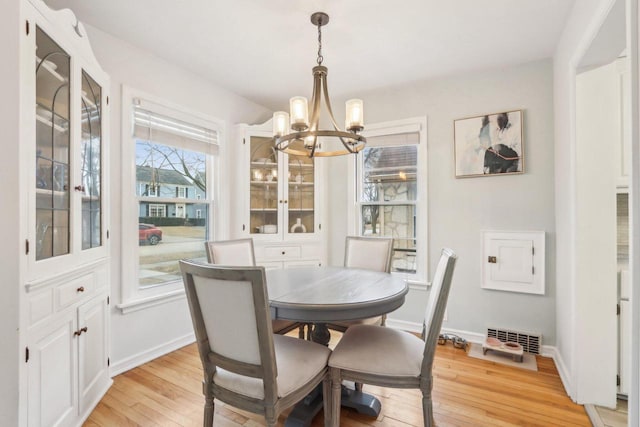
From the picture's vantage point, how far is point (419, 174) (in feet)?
10.6

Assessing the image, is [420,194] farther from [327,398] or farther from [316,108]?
[327,398]

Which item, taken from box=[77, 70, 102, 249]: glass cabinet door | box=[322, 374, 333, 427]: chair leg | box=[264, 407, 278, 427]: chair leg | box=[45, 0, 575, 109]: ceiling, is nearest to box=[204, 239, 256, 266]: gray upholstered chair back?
box=[77, 70, 102, 249]: glass cabinet door

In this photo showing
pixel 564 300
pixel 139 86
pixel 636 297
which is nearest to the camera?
pixel 636 297

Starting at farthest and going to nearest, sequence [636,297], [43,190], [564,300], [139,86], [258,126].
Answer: [258,126] < [139,86] < [564,300] < [43,190] < [636,297]

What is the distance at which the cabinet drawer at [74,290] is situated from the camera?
5.19 ft

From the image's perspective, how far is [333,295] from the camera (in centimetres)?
170

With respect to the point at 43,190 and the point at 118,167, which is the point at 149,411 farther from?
the point at 118,167

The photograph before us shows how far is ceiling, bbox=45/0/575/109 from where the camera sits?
2.05 metres

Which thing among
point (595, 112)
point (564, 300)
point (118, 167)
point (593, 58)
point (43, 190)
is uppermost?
point (593, 58)

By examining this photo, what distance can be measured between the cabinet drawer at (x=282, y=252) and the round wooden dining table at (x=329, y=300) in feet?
3.64

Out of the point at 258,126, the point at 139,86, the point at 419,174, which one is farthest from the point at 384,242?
the point at 139,86

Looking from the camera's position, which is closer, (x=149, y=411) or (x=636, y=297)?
(x=636, y=297)

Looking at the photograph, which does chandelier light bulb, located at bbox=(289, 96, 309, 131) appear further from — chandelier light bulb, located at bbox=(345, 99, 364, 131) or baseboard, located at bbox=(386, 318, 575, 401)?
baseboard, located at bbox=(386, 318, 575, 401)

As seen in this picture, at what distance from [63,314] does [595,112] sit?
10.7 feet
